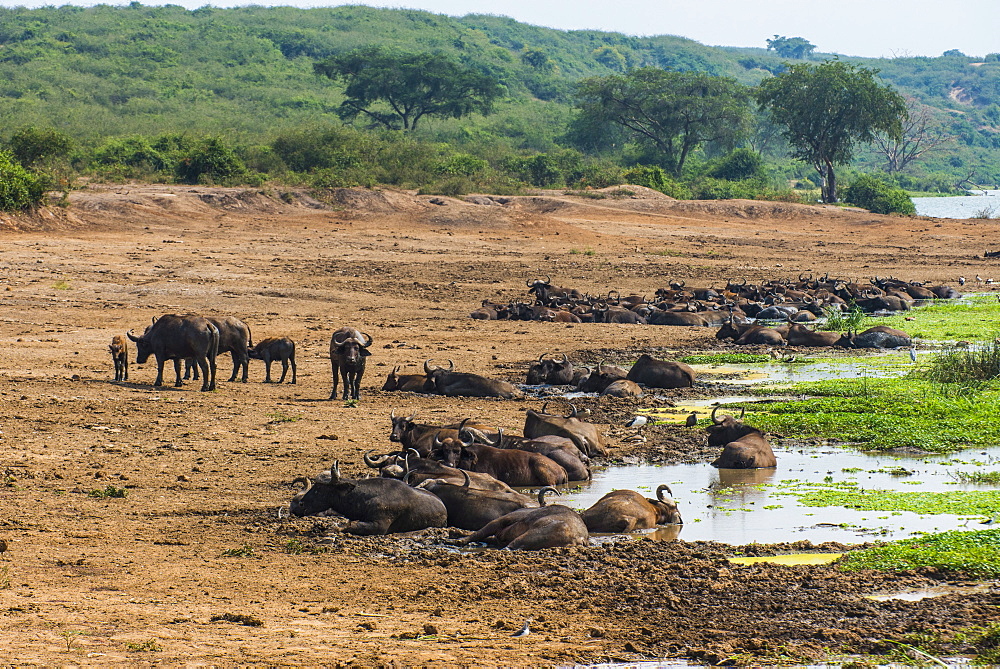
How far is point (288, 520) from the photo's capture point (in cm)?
912

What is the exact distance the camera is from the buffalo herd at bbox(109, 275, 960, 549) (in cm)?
894

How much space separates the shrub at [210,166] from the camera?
39.2 metres

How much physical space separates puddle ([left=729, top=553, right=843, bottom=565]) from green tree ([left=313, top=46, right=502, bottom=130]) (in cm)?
5673

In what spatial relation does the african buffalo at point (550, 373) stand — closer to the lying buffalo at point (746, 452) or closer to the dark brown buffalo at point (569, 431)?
the dark brown buffalo at point (569, 431)

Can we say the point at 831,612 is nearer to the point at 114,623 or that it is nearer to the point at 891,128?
the point at 114,623

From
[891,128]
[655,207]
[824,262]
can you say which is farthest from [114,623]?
[891,128]

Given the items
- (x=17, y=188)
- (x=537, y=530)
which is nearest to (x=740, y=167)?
(x=17, y=188)

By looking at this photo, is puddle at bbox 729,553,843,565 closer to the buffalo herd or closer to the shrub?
the buffalo herd

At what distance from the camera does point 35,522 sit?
28.8 ft

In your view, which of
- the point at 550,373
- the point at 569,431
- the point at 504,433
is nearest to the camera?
the point at 569,431

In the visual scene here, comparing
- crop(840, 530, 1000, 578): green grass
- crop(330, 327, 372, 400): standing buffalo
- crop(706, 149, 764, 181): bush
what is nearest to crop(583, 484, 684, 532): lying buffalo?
crop(840, 530, 1000, 578): green grass

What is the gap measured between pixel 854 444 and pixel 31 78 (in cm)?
7153

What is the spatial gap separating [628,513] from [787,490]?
228cm

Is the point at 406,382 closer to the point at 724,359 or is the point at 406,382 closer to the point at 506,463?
the point at 506,463
